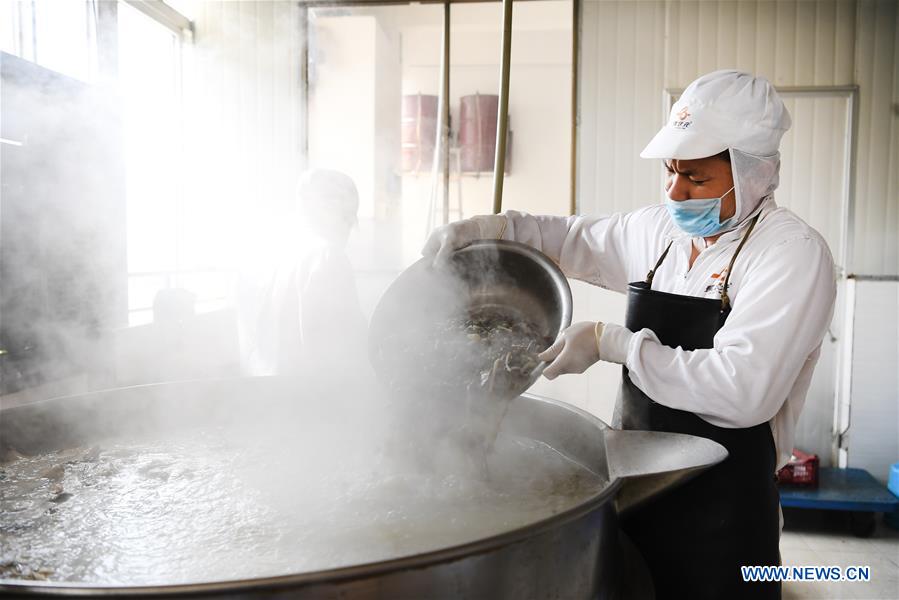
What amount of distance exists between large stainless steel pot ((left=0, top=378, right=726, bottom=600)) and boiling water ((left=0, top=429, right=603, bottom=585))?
0.19ft

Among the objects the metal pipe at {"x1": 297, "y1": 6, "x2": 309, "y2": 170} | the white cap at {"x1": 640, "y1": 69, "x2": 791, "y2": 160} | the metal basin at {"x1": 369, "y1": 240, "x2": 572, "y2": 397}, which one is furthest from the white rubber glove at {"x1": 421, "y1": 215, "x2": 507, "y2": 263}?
the metal pipe at {"x1": 297, "y1": 6, "x2": 309, "y2": 170}

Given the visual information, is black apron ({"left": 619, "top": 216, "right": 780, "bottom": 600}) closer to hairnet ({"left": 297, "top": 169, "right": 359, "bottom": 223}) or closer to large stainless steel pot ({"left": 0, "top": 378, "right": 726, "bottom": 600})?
large stainless steel pot ({"left": 0, "top": 378, "right": 726, "bottom": 600})

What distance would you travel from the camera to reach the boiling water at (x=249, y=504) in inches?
39.5

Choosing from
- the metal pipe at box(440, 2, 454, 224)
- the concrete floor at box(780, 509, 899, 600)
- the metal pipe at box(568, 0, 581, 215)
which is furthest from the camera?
the metal pipe at box(440, 2, 454, 224)

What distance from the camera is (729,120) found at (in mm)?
1395

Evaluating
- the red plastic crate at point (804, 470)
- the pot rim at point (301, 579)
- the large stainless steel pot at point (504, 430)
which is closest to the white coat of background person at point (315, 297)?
the large stainless steel pot at point (504, 430)

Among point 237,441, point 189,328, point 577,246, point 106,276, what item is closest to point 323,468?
point 237,441

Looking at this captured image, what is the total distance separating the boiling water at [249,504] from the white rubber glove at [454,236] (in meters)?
0.54

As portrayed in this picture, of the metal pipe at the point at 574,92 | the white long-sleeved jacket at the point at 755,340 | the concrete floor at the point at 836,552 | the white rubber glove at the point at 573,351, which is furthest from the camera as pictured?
the metal pipe at the point at 574,92

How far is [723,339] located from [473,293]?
686mm

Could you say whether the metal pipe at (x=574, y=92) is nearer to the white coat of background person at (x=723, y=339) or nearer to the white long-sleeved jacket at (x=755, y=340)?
the white coat of background person at (x=723, y=339)

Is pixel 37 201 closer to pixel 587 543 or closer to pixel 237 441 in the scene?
pixel 237 441

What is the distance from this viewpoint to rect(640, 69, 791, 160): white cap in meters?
1.39

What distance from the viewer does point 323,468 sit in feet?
4.74
